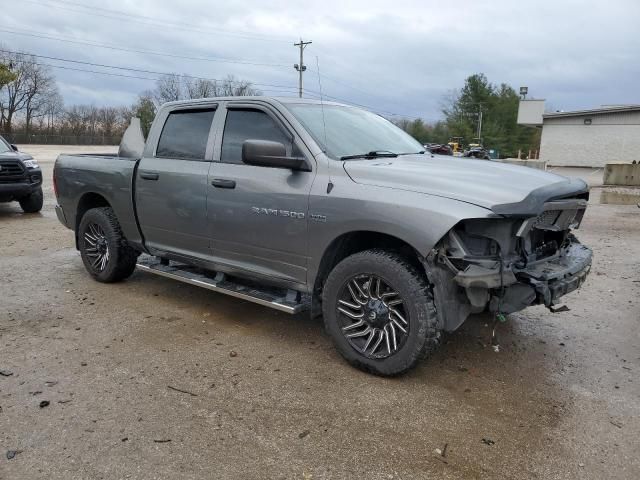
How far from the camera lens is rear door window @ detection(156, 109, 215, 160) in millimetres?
4805

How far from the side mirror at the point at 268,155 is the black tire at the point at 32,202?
925cm

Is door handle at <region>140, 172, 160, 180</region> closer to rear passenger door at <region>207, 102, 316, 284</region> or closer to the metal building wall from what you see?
rear passenger door at <region>207, 102, 316, 284</region>

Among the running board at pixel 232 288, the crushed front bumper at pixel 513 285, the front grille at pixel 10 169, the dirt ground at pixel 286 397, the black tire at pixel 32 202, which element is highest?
the front grille at pixel 10 169

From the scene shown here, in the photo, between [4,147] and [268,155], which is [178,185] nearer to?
[268,155]

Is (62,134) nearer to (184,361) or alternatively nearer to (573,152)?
(573,152)

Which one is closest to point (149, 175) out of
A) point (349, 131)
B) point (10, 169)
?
point (349, 131)

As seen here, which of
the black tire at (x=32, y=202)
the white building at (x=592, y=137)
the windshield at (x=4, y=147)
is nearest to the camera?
the black tire at (x=32, y=202)

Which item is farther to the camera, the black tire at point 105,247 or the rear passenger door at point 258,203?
the black tire at point 105,247

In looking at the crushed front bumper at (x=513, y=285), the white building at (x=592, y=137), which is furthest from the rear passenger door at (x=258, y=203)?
the white building at (x=592, y=137)

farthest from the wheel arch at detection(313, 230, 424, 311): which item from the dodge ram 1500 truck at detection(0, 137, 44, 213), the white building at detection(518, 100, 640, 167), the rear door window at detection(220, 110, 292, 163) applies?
the white building at detection(518, 100, 640, 167)

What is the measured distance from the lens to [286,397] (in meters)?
3.45

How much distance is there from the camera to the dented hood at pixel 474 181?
3.27 metres

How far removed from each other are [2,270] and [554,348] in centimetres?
620

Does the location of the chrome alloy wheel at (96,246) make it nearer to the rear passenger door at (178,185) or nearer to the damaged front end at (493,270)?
the rear passenger door at (178,185)
